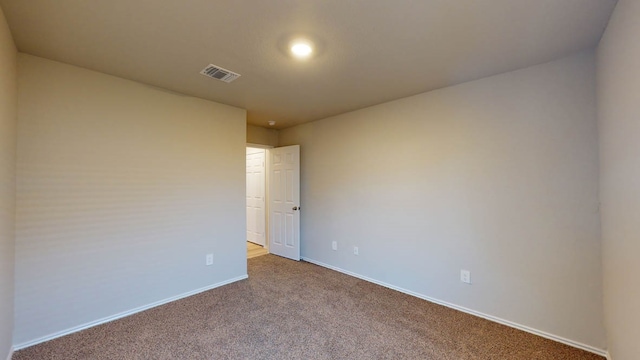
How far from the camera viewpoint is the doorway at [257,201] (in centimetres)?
540

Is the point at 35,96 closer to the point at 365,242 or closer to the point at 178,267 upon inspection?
the point at 178,267

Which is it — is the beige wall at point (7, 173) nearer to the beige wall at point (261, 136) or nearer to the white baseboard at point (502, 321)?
the beige wall at point (261, 136)

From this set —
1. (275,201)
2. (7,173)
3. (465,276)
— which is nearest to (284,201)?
(275,201)

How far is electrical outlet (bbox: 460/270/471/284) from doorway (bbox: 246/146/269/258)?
3.51 metres

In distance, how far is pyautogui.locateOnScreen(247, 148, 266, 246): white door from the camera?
216 inches

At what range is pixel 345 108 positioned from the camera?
12.0ft

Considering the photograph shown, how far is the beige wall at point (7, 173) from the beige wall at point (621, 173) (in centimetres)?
374

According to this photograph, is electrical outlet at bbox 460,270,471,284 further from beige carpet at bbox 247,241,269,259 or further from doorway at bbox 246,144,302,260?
beige carpet at bbox 247,241,269,259

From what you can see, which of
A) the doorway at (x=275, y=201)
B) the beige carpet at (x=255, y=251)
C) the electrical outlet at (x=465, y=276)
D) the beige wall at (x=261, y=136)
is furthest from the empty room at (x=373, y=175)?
the beige carpet at (x=255, y=251)

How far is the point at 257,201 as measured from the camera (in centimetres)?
567

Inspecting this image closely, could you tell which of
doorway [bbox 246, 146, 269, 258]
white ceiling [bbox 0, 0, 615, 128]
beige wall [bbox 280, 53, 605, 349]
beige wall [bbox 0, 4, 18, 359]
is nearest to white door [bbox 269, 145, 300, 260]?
doorway [bbox 246, 146, 269, 258]

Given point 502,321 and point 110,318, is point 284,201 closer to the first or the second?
point 110,318

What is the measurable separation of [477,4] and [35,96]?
11.3 ft

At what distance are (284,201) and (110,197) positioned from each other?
101 inches
